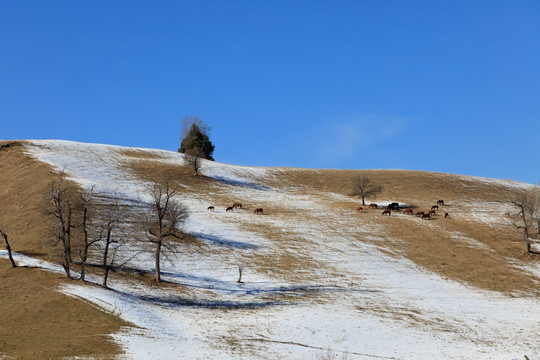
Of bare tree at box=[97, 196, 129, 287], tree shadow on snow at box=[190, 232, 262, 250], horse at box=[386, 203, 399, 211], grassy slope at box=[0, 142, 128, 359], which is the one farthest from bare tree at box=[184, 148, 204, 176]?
grassy slope at box=[0, 142, 128, 359]

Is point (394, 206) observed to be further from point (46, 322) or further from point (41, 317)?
point (46, 322)

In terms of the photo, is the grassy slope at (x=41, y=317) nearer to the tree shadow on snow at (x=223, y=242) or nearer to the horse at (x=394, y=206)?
the tree shadow on snow at (x=223, y=242)

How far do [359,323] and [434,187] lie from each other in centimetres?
6693

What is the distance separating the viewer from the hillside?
28281 mm

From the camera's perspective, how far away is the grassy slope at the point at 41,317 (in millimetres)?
22688

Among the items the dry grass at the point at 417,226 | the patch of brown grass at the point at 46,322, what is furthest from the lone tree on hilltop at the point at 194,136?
the patch of brown grass at the point at 46,322

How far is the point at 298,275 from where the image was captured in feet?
147

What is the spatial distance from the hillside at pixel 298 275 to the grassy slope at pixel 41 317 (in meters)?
0.32

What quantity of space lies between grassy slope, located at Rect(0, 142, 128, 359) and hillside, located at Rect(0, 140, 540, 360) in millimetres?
322

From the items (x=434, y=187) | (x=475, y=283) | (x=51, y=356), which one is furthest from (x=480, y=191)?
(x=51, y=356)

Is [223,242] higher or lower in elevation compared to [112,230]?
lower

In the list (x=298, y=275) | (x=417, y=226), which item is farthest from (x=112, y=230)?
(x=417, y=226)

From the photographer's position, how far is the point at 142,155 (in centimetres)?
9962

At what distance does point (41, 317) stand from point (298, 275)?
23.2 metres
